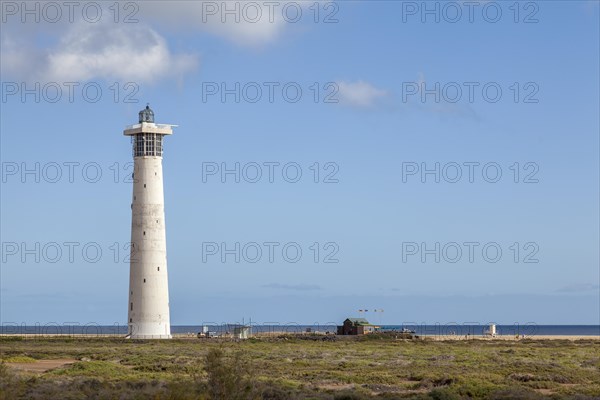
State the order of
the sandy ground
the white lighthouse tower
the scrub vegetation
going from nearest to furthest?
the scrub vegetation → the sandy ground → the white lighthouse tower

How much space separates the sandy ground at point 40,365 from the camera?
4425 centimetres

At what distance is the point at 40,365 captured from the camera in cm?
4738

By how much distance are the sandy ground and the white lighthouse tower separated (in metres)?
18.7

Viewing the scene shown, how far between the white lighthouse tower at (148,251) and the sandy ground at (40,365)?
61.5 feet

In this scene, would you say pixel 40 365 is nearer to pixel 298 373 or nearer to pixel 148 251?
pixel 298 373

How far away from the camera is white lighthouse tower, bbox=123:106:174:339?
70.2 m

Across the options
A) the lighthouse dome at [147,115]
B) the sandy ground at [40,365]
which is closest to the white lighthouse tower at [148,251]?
the lighthouse dome at [147,115]

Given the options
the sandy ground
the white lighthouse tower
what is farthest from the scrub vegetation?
the white lighthouse tower

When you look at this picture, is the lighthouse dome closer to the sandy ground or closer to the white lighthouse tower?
the white lighthouse tower

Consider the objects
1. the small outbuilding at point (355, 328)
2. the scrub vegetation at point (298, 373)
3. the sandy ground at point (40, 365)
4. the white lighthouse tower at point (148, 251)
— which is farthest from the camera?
the small outbuilding at point (355, 328)

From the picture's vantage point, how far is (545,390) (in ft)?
124

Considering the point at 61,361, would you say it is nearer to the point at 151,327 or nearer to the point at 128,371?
the point at 128,371

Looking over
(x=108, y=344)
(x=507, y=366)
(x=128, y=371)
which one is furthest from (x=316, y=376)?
(x=108, y=344)

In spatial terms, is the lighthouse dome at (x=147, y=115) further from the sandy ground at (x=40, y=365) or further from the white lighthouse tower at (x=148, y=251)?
the sandy ground at (x=40, y=365)
